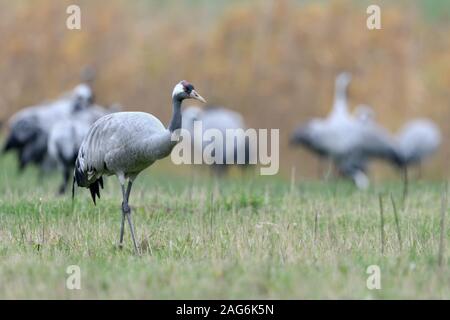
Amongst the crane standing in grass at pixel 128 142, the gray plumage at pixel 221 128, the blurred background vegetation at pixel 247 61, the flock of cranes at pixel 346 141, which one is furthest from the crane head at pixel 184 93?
the blurred background vegetation at pixel 247 61

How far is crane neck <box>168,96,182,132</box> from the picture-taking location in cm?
708

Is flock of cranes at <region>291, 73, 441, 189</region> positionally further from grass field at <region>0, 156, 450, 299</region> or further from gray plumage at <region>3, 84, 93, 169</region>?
grass field at <region>0, 156, 450, 299</region>

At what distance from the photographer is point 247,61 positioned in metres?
24.7

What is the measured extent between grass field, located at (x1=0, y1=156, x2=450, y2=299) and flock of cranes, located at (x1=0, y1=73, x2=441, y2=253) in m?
0.31

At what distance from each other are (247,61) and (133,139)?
694 inches

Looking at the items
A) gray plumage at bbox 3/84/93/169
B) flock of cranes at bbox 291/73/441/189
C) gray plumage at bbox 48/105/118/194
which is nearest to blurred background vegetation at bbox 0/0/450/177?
flock of cranes at bbox 291/73/441/189

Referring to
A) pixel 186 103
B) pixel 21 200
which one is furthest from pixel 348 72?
pixel 21 200

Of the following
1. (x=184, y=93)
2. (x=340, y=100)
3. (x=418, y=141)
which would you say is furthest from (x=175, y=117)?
(x=418, y=141)

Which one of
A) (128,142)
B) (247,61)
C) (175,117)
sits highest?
(247,61)

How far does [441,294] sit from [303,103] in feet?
62.2

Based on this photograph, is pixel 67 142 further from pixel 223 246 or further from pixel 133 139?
pixel 223 246

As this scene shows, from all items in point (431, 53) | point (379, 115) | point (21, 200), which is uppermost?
point (431, 53)

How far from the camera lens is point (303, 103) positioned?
24094 mm
